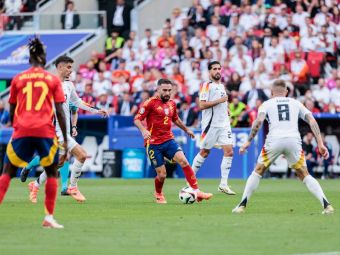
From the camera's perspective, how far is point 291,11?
35.2 metres

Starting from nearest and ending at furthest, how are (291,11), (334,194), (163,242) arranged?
(163,242) < (334,194) < (291,11)

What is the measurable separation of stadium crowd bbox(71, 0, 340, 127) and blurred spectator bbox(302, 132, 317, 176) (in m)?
0.90

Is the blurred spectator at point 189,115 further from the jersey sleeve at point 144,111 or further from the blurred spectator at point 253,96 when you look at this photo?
the jersey sleeve at point 144,111

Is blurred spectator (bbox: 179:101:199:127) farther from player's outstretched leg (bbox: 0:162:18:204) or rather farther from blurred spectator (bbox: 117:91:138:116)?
player's outstretched leg (bbox: 0:162:18:204)

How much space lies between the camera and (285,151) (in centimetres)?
1562

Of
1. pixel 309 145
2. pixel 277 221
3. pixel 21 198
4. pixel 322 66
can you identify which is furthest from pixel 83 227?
pixel 322 66

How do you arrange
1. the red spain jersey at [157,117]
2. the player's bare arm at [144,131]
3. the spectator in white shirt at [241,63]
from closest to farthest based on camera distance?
the player's bare arm at [144,131], the red spain jersey at [157,117], the spectator in white shirt at [241,63]

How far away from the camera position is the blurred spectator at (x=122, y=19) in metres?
39.5

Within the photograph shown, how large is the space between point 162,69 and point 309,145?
21.6ft

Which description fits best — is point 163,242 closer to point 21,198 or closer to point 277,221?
point 277,221

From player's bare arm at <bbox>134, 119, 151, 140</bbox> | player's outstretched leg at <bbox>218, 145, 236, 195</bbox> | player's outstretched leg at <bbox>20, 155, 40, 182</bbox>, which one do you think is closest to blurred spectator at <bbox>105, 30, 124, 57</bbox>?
player's outstretched leg at <bbox>218, 145, 236, 195</bbox>

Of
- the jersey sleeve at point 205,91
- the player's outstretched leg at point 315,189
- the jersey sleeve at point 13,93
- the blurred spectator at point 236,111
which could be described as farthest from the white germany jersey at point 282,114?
the blurred spectator at point 236,111

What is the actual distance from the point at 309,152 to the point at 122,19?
11.4 metres

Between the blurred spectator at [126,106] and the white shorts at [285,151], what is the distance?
17959 mm
